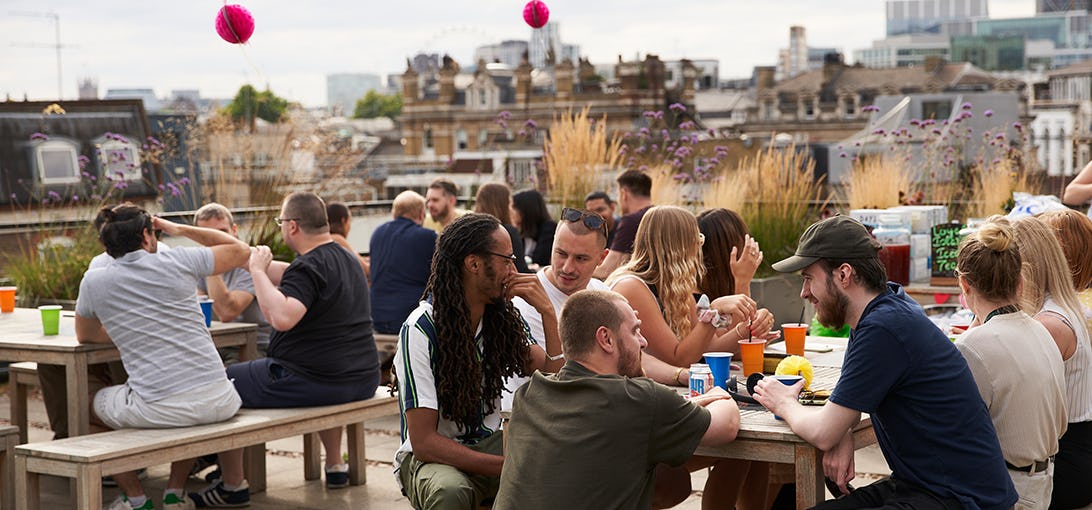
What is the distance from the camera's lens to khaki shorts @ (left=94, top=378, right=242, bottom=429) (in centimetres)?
457

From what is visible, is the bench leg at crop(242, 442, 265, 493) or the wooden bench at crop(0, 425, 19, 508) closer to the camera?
the wooden bench at crop(0, 425, 19, 508)

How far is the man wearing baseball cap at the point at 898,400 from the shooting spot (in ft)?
9.25

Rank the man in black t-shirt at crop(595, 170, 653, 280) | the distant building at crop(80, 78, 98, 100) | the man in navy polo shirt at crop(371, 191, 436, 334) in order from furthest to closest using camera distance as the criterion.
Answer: the distant building at crop(80, 78, 98, 100) → the man in navy polo shirt at crop(371, 191, 436, 334) → the man in black t-shirt at crop(595, 170, 653, 280)

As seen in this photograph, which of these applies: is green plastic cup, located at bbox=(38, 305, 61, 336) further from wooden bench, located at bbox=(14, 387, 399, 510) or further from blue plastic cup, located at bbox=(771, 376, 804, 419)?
blue plastic cup, located at bbox=(771, 376, 804, 419)

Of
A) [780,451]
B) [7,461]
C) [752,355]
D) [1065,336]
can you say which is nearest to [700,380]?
[780,451]

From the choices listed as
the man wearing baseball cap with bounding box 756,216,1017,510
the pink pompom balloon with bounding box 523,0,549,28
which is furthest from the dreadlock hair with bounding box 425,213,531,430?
the pink pompom balloon with bounding box 523,0,549,28

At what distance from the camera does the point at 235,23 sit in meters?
6.51

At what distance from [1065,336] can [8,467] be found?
3747 millimetres

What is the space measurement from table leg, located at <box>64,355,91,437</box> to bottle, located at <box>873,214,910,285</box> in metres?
3.63

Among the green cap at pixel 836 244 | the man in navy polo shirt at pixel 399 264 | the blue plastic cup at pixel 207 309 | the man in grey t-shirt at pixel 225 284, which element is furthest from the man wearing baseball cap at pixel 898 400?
the man in navy polo shirt at pixel 399 264

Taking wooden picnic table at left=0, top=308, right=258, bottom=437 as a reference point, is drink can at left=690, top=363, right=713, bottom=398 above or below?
above

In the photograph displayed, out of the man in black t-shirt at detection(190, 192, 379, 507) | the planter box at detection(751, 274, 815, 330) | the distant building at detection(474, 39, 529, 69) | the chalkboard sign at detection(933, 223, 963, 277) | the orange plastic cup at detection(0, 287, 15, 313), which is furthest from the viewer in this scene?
the distant building at detection(474, 39, 529, 69)

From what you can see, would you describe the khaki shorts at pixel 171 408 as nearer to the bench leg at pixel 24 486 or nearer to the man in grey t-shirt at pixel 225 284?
the bench leg at pixel 24 486

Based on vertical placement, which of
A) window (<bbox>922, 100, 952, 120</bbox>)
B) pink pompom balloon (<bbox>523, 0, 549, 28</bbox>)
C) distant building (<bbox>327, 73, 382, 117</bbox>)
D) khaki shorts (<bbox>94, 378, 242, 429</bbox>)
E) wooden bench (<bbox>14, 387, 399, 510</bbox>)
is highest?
distant building (<bbox>327, 73, 382, 117</bbox>)
